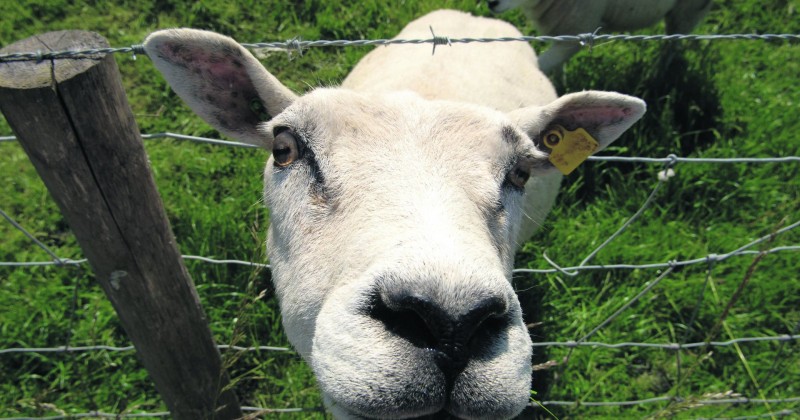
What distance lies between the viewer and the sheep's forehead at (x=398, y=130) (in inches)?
85.7

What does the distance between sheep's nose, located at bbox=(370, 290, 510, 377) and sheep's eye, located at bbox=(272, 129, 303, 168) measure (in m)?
0.90

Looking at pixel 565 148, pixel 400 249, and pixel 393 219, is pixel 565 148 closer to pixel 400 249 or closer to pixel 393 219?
pixel 393 219

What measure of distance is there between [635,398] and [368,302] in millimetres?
2820

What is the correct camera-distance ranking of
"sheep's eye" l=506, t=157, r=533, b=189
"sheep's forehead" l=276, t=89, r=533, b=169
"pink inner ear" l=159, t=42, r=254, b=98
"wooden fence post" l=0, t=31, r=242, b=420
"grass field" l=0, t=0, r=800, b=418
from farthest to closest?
"grass field" l=0, t=0, r=800, b=418 < "sheep's eye" l=506, t=157, r=533, b=189 < "pink inner ear" l=159, t=42, r=254, b=98 < "sheep's forehead" l=276, t=89, r=533, b=169 < "wooden fence post" l=0, t=31, r=242, b=420

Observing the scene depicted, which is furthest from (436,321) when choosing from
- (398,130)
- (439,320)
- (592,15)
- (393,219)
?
(592,15)

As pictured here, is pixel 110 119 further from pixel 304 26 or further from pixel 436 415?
pixel 304 26

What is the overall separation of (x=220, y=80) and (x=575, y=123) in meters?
1.58

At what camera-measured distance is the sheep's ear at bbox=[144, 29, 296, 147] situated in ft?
7.42

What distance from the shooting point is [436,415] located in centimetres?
169

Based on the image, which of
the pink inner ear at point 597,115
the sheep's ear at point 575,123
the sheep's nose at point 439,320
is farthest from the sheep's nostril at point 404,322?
the pink inner ear at point 597,115

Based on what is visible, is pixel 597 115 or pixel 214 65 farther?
pixel 597 115

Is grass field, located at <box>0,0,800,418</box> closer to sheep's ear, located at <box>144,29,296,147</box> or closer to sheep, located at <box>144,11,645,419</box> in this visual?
sheep, located at <box>144,11,645,419</box>

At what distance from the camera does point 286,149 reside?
2.38 metres

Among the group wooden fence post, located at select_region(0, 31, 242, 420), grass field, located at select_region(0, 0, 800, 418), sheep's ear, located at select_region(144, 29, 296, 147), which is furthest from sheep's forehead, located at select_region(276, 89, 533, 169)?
wooden fence post, located at select_region(0, 31, 242, 420)
